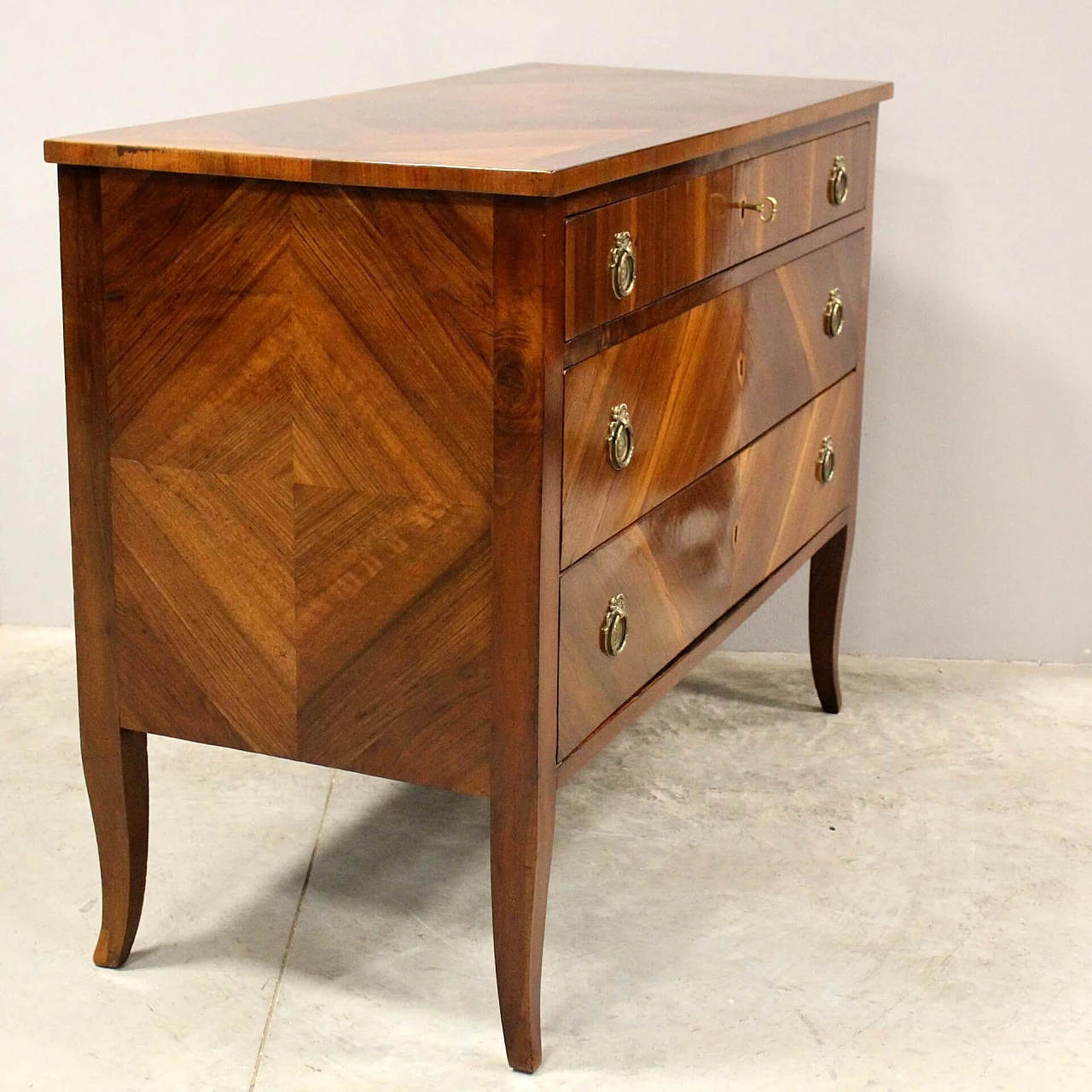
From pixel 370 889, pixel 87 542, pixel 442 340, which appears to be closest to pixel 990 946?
pixel 370 889

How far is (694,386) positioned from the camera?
2143 mm

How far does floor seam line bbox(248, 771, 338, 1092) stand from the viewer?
6.49ft

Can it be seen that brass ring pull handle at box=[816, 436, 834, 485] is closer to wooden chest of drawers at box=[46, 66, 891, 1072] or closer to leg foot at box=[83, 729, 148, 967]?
wooden chest of drawers at box=[46, 66, 891, 1072]

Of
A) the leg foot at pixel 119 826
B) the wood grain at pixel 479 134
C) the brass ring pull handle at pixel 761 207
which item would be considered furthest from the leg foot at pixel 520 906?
the brass ring pull handle at pixel 761 207

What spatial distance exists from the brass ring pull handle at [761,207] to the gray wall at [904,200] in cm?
94

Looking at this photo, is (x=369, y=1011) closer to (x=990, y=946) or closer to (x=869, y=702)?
(x=990, y=946)

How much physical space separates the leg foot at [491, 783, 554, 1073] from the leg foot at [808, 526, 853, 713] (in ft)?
4.04

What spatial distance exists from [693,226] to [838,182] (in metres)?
0.65

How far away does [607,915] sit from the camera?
2336mm

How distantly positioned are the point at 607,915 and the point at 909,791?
70cm

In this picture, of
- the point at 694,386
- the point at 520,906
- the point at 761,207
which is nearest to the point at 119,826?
the point at 520,906

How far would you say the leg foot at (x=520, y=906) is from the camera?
1870 millimetres

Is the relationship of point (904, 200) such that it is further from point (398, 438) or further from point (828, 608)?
point (398, 438)

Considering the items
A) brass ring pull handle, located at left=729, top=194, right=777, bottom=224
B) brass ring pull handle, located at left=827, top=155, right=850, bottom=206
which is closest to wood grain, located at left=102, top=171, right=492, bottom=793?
brass ring pull handle, located at left=729, top=194, right=777, bottom=224
